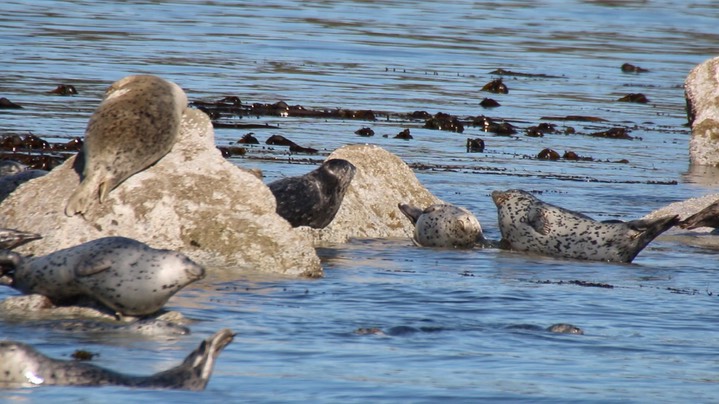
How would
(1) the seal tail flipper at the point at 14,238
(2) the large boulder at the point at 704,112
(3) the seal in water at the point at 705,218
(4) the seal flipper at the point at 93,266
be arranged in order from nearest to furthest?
(4) the seal flipper at the point at 93,266 → (1) the seal tail flipper at the point at 14,238 → (3) the seal in water at the point at 705,218 → (2) the large boulder at the point at 704,112

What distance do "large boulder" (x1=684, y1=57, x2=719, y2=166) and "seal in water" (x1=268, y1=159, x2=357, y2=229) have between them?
8104 millimetres

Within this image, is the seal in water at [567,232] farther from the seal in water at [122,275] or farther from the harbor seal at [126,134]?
the seal in water at [122,275]

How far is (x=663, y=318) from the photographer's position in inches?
274

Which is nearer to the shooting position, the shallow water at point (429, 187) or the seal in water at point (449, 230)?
the shallow water at point (429, 187)

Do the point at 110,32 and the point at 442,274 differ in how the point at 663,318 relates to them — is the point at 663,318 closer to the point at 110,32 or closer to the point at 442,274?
the point at 442,274

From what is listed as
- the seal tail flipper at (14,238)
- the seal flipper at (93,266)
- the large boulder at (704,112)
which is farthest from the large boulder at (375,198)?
the large boulder at (704,112)

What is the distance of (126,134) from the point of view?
7.76 metres

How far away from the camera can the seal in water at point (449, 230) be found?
9.58 metres

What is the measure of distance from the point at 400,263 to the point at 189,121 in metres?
1.51

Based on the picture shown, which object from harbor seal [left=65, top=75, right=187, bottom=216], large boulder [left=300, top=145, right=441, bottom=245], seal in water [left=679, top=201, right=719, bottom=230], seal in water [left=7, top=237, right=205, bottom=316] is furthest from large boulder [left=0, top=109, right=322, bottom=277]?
seal in water [left=679, top=201, right=719, bottom=230]

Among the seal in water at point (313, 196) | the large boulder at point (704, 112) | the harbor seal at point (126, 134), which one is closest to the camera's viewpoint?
the harbor seal at point (126, 134)

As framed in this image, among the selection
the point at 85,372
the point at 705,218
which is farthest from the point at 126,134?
the point at 705,218

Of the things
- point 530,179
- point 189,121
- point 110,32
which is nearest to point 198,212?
point 189,121

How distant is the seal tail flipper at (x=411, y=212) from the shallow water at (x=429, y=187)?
20 centimetres
